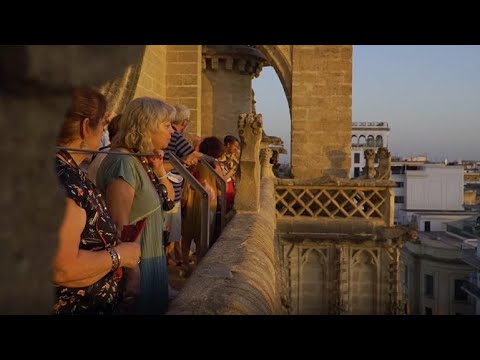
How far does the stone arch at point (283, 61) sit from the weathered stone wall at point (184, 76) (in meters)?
1.35

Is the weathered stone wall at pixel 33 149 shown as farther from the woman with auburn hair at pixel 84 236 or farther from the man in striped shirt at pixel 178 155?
the man in striped shirt at pixel 178 155

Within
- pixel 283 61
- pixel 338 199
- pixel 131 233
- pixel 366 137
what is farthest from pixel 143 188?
pixel 366 137

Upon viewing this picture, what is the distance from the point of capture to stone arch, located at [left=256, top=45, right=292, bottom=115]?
32.7ft

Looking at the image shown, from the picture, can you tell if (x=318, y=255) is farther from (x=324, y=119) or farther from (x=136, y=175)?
(x=136, y=175)

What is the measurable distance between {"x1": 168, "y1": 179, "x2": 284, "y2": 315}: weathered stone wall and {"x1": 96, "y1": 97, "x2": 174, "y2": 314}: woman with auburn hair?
0.17 metres

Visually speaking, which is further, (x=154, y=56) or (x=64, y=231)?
(x=154, y=56)

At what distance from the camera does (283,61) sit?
1004cm

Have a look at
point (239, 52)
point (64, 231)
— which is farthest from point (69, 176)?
point (239, 52)

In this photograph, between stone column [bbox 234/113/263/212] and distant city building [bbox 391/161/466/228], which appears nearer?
stone column [bbox 234/113/263/212]

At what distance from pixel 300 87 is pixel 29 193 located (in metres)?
9.56

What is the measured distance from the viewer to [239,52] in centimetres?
1283

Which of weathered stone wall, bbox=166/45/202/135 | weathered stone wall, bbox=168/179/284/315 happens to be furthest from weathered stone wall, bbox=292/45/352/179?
weathered stone wall, bbox=168/179/284/315

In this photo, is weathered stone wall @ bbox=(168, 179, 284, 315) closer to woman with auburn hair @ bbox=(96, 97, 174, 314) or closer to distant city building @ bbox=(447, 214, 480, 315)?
woman with auburn hair @ bbox=(96, 97, 174, 314)
